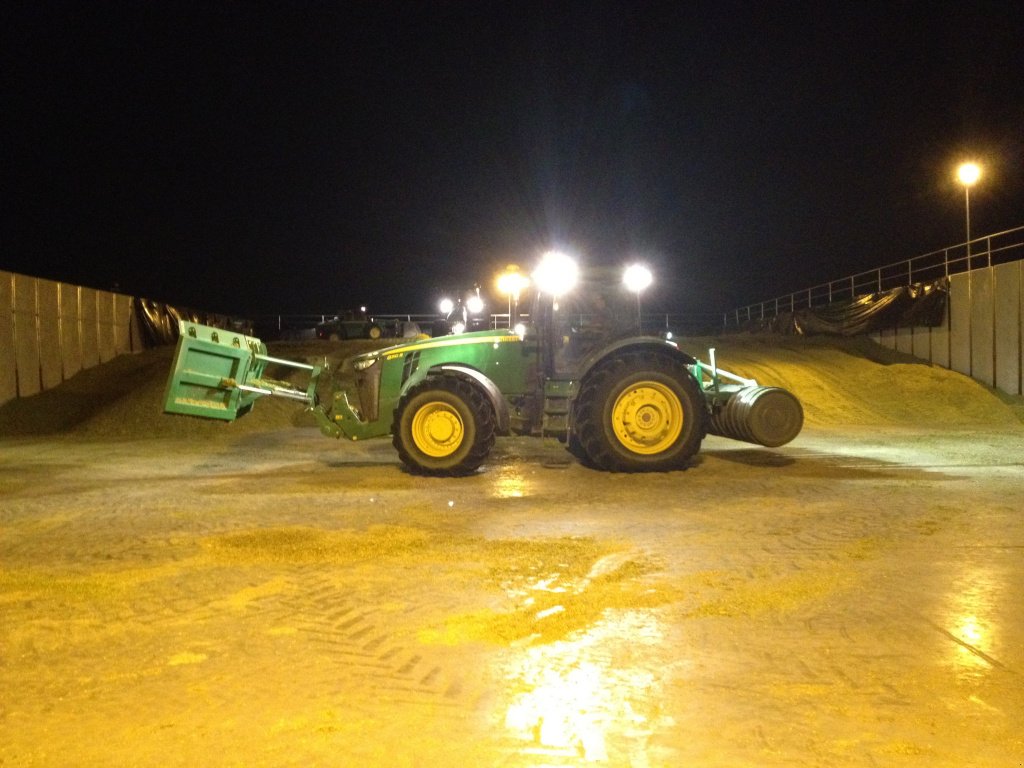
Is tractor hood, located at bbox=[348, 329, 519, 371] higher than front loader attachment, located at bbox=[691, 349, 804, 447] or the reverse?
higher

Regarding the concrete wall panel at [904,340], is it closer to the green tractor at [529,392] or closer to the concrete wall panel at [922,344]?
the concrete wall panel at [922,344]

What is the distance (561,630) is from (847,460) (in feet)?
28.1

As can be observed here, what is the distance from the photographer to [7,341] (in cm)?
2005

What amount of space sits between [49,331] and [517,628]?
2110cm

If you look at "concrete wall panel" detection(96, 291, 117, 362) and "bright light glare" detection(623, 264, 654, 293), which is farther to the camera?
"concrete wall panel" detection(96, 291, 117, 362)

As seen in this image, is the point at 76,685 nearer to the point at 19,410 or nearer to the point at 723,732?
the point at 723,732

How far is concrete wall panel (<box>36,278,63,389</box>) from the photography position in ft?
70.2

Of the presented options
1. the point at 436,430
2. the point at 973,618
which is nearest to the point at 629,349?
the point at 436,430

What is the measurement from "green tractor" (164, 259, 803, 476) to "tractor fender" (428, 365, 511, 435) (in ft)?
0.05

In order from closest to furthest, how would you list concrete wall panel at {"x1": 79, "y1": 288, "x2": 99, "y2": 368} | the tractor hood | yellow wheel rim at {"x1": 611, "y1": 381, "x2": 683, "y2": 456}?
1. yellow wheel rim at {"x1": 611, "y1": 381, "x2": 683, "y2": 456}
2. the tractor hood
3. concrete wall panel at {"x1": 79, "y1": 288, "x2": 99, "y2": 368}

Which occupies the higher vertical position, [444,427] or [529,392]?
[529,392]

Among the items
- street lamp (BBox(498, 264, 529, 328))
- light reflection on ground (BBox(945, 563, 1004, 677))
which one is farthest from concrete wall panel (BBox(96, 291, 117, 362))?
light reflection on ground (BBox(945, 563, 1004, 677))

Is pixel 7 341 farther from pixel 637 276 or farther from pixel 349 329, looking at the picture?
pixel 637 276

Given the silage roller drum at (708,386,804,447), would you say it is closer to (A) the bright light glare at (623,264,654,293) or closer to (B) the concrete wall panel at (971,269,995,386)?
(A) the bright light glare at (623,264,654,293)
